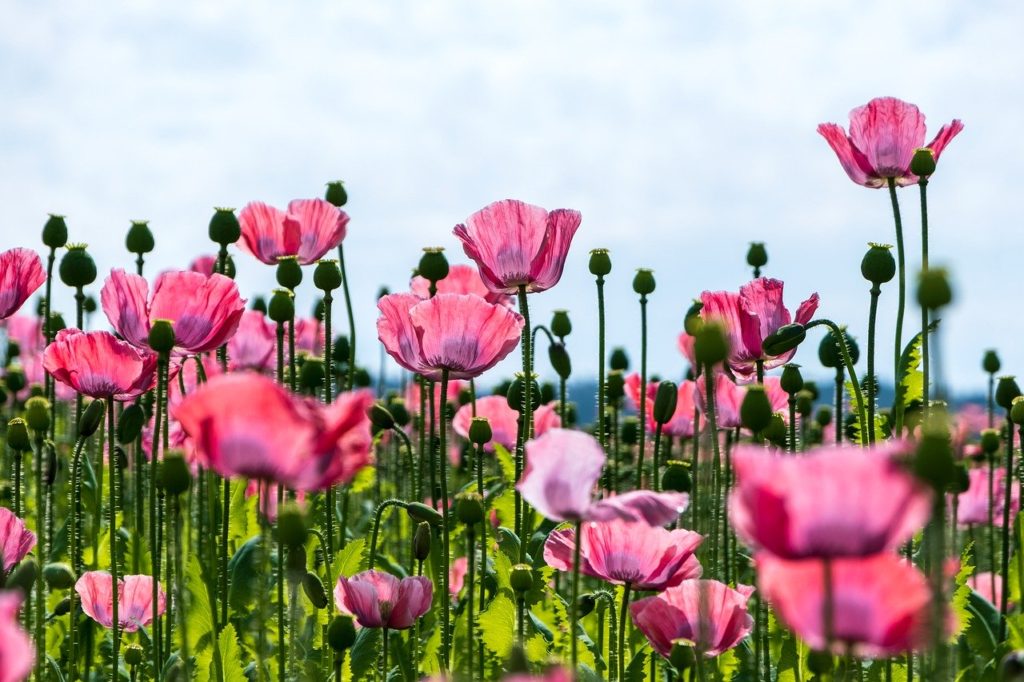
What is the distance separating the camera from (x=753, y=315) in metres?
3.02

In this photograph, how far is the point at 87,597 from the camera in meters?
3.18

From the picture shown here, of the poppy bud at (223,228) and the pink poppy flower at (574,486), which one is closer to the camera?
the pink poppy flower at (574,486)

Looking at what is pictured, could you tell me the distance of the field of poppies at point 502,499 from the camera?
1.33m

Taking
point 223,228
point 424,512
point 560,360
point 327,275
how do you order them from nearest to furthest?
1. point 424,512
2. point 327,275
3. point 223,228
4. point 560,360

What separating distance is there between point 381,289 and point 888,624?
4768mm

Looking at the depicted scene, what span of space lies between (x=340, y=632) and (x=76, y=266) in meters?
1.63

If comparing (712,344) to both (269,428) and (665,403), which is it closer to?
(269,428)

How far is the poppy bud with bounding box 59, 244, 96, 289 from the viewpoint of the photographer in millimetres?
3607

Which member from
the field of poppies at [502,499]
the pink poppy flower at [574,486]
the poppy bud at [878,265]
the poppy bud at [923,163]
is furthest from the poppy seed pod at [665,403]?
the pink poppy flower at [574,486]

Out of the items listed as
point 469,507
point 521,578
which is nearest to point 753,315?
point 469,507

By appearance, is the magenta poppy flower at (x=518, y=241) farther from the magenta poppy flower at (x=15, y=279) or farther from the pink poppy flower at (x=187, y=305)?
the magenta poppy flower at (x=15, y=279)

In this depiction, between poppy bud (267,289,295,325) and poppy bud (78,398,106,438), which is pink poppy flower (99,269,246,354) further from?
poppy bud (267,289,295,325)

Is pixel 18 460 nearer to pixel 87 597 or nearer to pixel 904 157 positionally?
pixel 87 597

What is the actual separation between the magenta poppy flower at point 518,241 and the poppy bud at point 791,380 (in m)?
0.77
